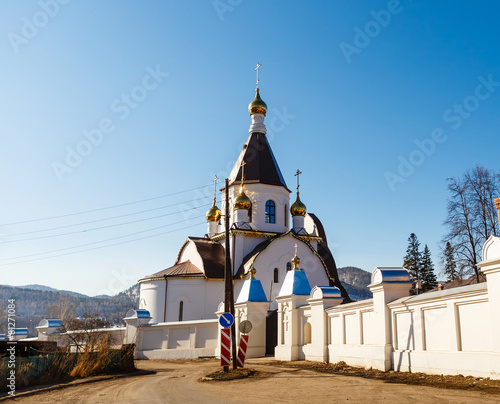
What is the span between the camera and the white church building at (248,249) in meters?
26.3

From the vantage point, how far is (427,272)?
4459 cm

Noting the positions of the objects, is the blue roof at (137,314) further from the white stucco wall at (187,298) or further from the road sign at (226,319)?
the road sign at (226,319)

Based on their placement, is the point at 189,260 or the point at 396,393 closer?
the point at 396,393

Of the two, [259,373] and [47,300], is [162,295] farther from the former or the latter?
[47,300]

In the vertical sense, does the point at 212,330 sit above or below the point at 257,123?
below

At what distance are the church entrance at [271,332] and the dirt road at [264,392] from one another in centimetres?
657

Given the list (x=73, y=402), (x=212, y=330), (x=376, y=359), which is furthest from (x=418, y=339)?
(x=212, y=330)

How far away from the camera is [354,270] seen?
463 ft

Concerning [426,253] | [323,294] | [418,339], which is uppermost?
[426,253]

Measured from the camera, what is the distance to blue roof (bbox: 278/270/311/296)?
1583 centimetres

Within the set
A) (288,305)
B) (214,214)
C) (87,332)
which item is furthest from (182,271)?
(288,305)

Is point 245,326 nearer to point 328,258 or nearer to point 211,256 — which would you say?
point 211,256

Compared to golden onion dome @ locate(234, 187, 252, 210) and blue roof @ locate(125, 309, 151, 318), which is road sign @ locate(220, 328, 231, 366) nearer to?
blue roof @ locate(125, 309, 151, 318)

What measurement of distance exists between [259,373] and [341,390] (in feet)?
11.2
